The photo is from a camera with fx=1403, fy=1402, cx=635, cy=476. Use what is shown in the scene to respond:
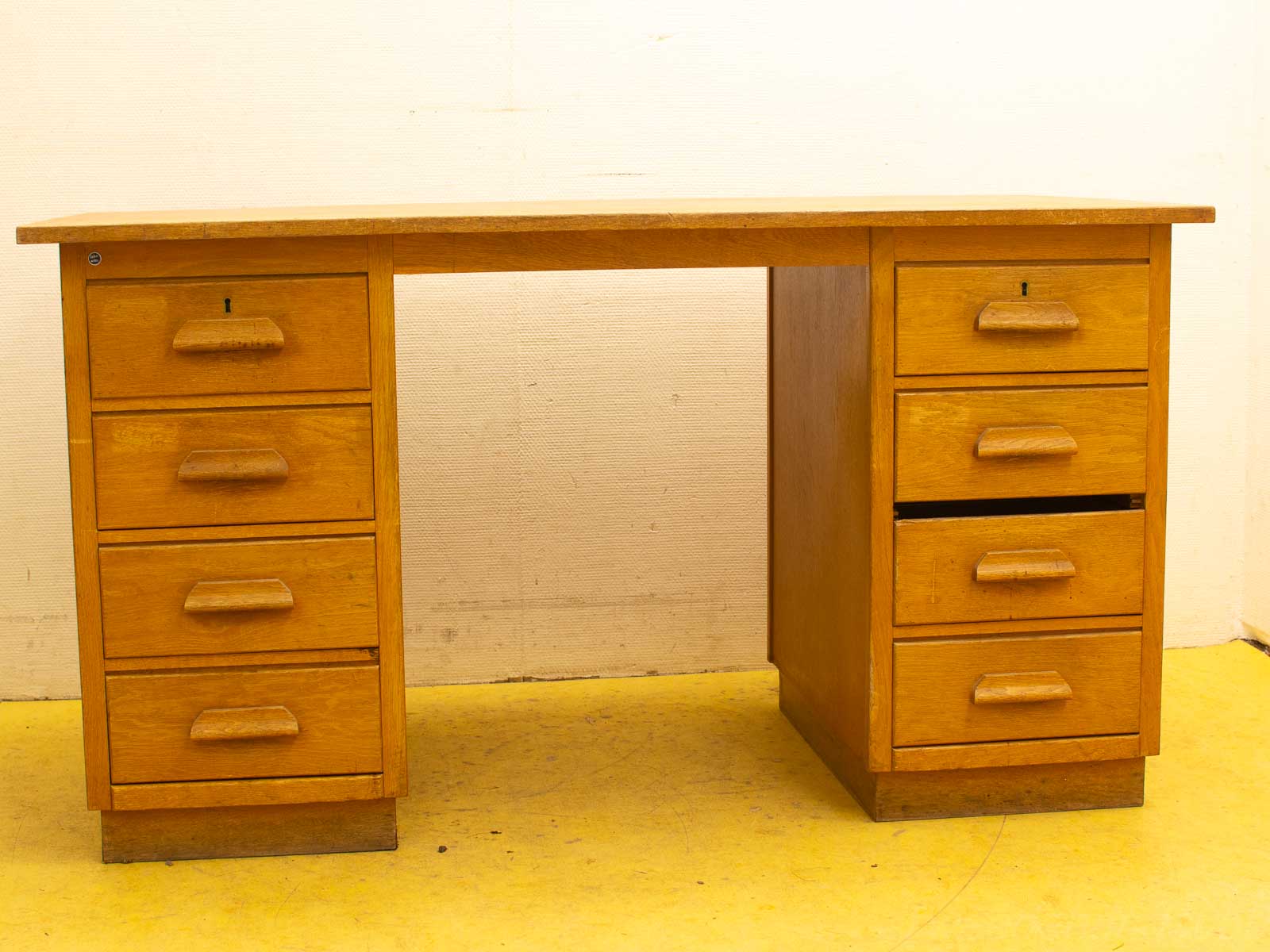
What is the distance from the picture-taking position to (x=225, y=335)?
6.08 ft

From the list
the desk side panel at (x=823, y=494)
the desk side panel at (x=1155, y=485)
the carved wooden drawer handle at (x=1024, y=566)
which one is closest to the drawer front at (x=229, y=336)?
the desk side panel at (x=823, y=494)

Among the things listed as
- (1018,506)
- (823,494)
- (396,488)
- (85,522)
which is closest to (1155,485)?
(1018,506)

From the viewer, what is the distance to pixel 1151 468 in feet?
6.61

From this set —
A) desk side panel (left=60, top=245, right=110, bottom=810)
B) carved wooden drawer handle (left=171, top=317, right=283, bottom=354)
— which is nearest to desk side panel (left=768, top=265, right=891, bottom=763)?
carved wooden drawer handle (left=171, top=317, right=283, bottom=354)

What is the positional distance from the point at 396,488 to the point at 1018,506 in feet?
3.01

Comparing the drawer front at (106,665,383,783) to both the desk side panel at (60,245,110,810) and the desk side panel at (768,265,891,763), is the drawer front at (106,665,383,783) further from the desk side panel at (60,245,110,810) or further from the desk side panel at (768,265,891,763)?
the desk side panel at (768,265,891,763)

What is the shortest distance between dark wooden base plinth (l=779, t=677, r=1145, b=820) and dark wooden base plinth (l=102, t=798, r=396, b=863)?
0.72m

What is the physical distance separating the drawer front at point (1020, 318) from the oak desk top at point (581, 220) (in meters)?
0.08

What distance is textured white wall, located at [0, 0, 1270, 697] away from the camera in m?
2.62

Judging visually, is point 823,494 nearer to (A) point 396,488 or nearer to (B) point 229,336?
(A) point 396,488

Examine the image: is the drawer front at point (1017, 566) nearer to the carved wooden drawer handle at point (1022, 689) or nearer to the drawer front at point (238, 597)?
the carved wooden drawer handle at point (1022, 689)

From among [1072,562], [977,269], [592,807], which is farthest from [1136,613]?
[592,807]

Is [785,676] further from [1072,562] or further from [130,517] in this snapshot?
[130,517]

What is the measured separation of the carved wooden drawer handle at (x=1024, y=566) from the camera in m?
1.98
